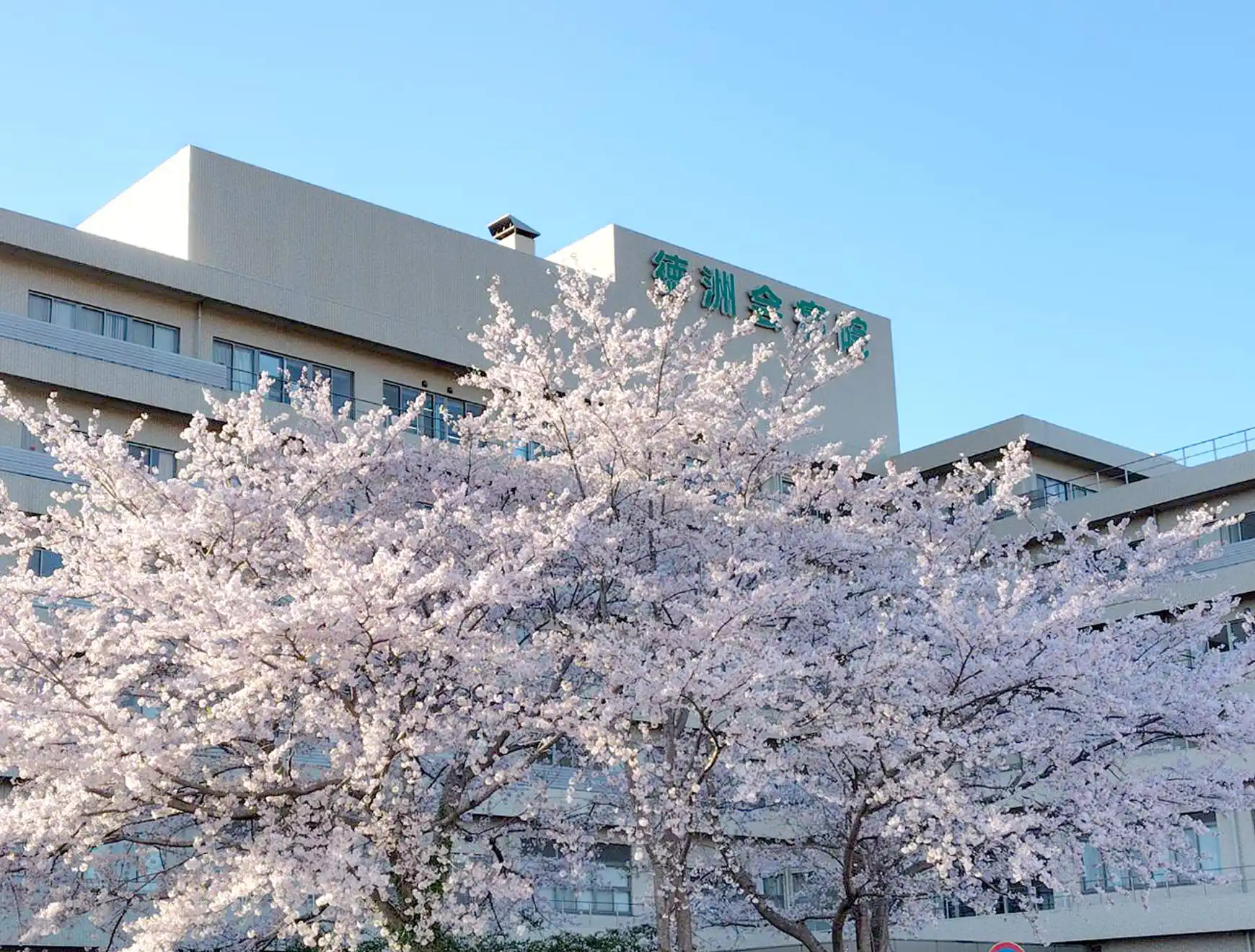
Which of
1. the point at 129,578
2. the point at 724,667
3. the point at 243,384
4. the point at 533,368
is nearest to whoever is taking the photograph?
the point at 129,578

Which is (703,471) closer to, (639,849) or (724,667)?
(724,667)

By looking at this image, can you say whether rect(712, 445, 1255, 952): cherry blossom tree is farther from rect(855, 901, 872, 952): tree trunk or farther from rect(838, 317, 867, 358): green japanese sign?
rect(838, 317, 867, 358): green japanese sign

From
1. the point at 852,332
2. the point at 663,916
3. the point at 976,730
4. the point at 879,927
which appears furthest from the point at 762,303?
the point at 663,916

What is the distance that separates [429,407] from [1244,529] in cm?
1634

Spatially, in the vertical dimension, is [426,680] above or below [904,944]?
above

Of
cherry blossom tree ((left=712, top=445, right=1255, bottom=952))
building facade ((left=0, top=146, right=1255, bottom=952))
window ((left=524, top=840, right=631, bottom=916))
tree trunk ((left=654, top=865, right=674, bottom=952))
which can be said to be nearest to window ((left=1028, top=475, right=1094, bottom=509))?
building facade ((left=0, top=146, right=1255, bottom=952))

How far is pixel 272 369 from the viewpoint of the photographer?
28062mm

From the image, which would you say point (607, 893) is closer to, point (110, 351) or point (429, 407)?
point (429, 407)

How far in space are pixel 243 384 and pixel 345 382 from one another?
2087 mm

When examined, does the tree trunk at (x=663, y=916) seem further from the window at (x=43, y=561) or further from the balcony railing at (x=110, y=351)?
the balcony railing at (x=110, y=351)

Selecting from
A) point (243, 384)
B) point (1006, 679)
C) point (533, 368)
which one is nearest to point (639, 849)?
point (1006, 679)

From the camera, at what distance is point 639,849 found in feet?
52.2

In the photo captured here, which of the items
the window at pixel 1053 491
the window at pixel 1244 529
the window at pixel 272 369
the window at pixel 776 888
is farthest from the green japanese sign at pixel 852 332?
the window at pixel 272 369

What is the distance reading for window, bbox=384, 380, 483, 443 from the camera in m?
29.7
